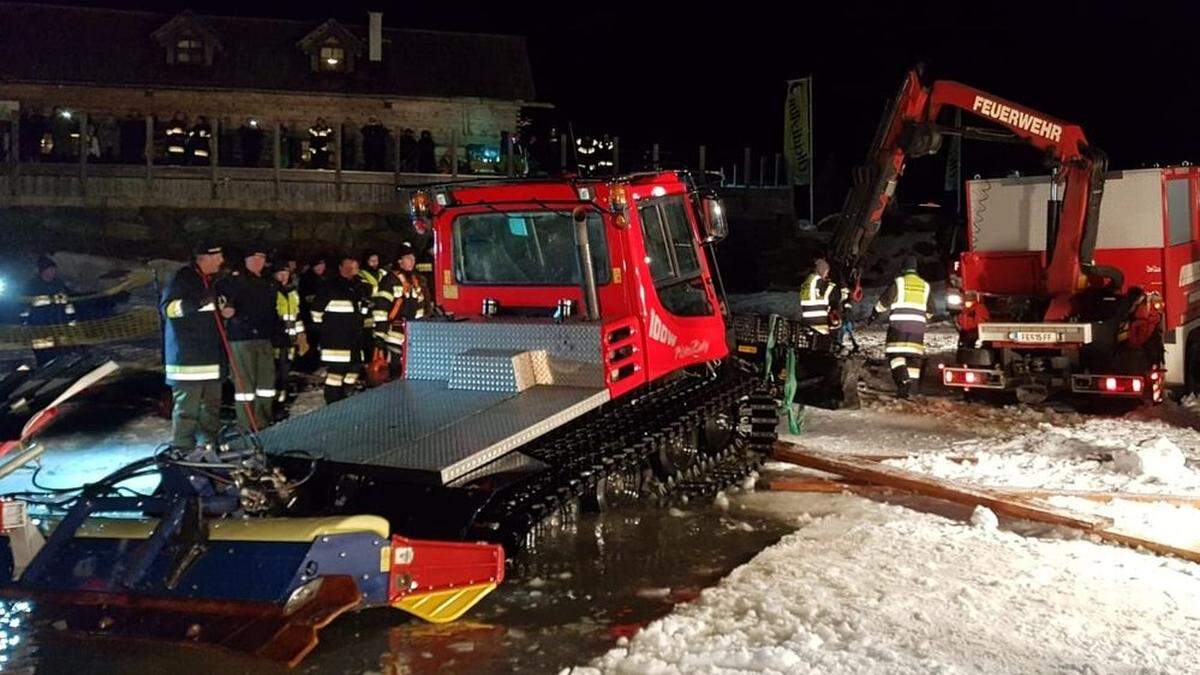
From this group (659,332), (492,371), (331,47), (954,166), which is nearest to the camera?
(492,371)

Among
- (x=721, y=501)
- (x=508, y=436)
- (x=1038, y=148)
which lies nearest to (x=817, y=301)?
(x=1038, y=148)

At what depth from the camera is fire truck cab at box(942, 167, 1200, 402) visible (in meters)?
11.6

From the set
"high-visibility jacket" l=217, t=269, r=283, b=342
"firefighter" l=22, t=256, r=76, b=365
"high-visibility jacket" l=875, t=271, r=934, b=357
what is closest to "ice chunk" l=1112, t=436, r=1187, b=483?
"high-visibility jacket" l=875, t=271, r=934, b=357

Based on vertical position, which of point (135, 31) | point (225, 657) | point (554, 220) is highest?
point (135, 31)

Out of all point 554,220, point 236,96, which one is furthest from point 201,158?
point 554,220

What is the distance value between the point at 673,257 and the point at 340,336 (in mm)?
4525

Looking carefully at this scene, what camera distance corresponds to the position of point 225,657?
5.50m

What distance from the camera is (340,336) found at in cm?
1153

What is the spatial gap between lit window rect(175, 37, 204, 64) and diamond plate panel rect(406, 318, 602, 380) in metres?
30.1

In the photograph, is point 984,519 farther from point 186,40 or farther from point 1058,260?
point 186,40

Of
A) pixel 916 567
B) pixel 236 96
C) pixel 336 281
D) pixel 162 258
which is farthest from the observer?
pixel 236 96

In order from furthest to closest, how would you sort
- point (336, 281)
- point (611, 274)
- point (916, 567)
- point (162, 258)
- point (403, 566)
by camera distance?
point (162, 258), point (336, 281), point (611, 274), point (916, 567), point (403, 566)

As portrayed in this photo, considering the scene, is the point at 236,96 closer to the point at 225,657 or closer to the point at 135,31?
the point at 135,31

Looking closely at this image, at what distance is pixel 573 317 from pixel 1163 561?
13.3ft
